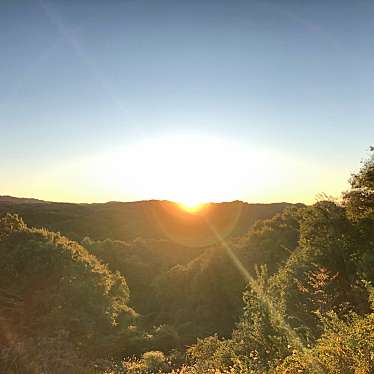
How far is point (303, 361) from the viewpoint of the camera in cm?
1038

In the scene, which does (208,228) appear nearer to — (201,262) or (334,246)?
(201,262)

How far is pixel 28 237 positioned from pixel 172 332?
14.1 meters

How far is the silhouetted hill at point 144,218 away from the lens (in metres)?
115

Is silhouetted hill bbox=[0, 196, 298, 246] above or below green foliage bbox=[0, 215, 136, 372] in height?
above

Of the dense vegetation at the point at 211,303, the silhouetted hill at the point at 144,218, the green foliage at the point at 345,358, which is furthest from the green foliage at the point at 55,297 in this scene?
the silhouetted hill at the point at 144,218

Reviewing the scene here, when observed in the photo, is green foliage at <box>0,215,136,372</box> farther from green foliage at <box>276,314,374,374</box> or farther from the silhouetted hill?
the silhouetted hill

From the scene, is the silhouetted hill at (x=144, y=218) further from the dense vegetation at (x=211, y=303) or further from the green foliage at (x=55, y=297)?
the green foliage at (x=55, y=297)

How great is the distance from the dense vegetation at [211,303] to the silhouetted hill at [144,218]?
53.8 m

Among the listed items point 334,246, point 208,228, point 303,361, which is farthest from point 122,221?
point 303,361

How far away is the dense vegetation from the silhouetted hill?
53.8 meters

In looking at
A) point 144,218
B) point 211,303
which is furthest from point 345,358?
point 144,218

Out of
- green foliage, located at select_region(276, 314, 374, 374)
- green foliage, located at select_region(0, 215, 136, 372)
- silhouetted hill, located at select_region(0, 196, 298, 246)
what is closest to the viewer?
green foliage, located at select_region(276, 314, 374, 374)

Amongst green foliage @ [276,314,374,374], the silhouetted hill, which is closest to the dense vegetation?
green foliage @ [276,314,374,374]

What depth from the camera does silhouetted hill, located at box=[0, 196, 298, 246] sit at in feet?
377
